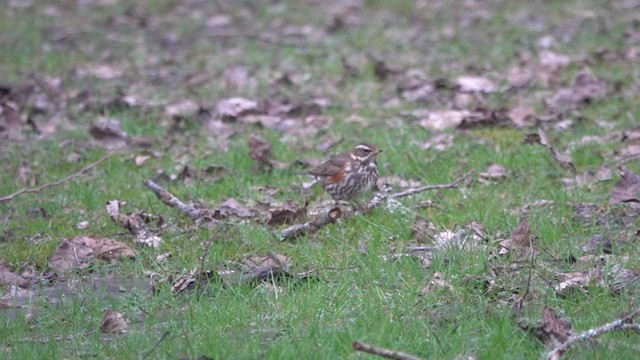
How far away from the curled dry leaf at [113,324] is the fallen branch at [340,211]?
142 centimetres

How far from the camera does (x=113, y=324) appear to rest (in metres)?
5.20

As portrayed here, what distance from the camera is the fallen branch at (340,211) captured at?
6.46 m

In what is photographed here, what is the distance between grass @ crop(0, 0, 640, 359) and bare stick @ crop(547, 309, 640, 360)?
52 mm

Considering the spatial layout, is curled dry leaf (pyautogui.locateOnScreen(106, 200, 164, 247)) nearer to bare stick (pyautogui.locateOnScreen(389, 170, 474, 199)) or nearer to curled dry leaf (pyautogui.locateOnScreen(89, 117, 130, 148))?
bare stick (pyautogui.locateOnScreen(389, 170, 474, 199))

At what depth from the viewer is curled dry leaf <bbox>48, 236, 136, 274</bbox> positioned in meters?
6.18

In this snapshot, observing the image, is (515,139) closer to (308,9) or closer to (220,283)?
(220,283)

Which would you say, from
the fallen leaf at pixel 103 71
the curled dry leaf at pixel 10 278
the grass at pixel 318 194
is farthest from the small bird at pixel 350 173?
the fallen leaf at pixel 103 71

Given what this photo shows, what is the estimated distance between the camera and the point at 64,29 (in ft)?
46.4

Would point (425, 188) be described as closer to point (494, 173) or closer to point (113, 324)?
point (494, 173)

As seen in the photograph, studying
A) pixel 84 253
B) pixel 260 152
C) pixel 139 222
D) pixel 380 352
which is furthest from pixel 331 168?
pixel 380 352

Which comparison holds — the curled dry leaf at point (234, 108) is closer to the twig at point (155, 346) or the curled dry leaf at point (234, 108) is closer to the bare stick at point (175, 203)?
the bare stick at point (175, 203)

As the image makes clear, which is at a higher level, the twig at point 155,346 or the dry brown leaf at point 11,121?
the twig at point 155,346

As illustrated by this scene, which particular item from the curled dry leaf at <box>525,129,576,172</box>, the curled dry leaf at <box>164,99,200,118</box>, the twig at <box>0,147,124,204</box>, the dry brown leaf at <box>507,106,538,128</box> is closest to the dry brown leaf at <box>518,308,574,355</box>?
the curled dry leaf at <box>525,129,576,172</box>

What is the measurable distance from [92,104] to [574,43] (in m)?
5.07
